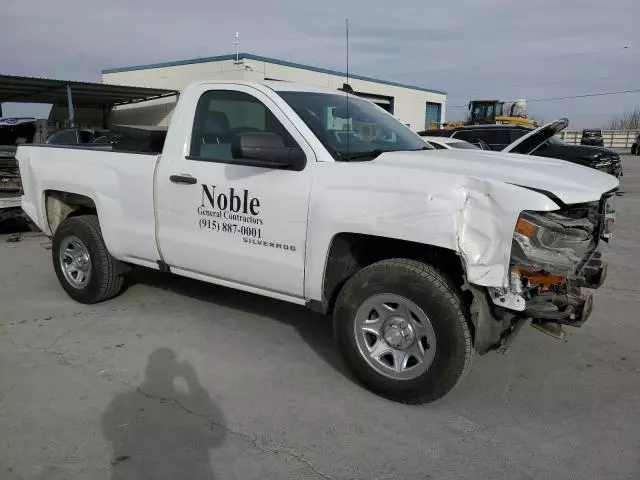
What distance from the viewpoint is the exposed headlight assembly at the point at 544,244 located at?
2.94 metres

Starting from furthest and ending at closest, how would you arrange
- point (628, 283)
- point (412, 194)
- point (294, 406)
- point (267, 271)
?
point (628, 283) → point (267, 271) → point (294, 406) → point (412, 194)

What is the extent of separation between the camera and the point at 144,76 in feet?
79.0

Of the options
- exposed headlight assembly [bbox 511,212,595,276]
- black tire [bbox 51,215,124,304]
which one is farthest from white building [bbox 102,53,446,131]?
exposed headlight assembly [bbox 511,212,595,276]

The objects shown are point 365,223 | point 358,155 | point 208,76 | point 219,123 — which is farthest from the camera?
point 208,76

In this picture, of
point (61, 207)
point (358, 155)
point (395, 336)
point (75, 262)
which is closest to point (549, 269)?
point (395, 336)

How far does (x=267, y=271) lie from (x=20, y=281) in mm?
3763

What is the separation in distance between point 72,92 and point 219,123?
17.3m

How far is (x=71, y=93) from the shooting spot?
1875 centimetres

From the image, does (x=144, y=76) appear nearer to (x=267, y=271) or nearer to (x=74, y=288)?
(x=74, y=288)

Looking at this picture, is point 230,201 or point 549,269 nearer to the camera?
point 549,269

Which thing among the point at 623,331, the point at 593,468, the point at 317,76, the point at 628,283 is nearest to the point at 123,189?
the point at 593,468

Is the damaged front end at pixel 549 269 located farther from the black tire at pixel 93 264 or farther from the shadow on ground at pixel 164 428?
the black tire at pixel 93 264

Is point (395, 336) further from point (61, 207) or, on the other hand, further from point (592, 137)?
point (592, 137)

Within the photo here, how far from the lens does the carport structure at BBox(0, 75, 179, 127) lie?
17.1 meters
